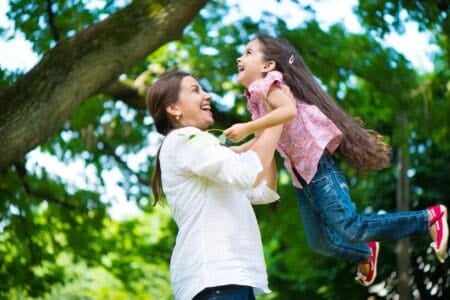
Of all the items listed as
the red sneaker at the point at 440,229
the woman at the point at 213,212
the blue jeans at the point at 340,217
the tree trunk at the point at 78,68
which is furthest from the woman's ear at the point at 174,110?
the tree trunk at the point at 78,68

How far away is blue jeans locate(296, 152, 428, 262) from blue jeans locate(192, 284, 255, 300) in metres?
0.77

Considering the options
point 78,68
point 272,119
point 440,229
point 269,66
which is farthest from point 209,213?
point 78,68

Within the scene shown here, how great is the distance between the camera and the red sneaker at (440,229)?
3.87 metres

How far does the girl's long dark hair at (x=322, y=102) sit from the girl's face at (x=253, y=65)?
24mm

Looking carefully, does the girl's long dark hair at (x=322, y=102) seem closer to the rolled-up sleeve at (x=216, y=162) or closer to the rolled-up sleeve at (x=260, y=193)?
the rolled-up sleeve at (x=260, y=193)

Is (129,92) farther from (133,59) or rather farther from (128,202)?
(133,59)

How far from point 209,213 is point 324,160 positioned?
837mm

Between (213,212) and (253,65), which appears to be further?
(253,65)

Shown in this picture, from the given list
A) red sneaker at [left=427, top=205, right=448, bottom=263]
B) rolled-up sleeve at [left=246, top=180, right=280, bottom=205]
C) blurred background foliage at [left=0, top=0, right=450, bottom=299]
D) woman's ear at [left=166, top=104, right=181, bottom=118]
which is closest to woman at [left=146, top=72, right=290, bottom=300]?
woman's ear at [left=166, top=104, right=181, bottom=118]

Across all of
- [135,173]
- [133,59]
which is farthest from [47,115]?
[135,173]

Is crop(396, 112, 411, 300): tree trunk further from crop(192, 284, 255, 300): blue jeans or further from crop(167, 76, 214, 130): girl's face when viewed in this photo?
crop(192, 284, 255, 300): blue jeans

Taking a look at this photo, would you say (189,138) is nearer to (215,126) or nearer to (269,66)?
(269,66)

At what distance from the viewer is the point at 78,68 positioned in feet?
19.6

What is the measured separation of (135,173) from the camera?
11242mm
